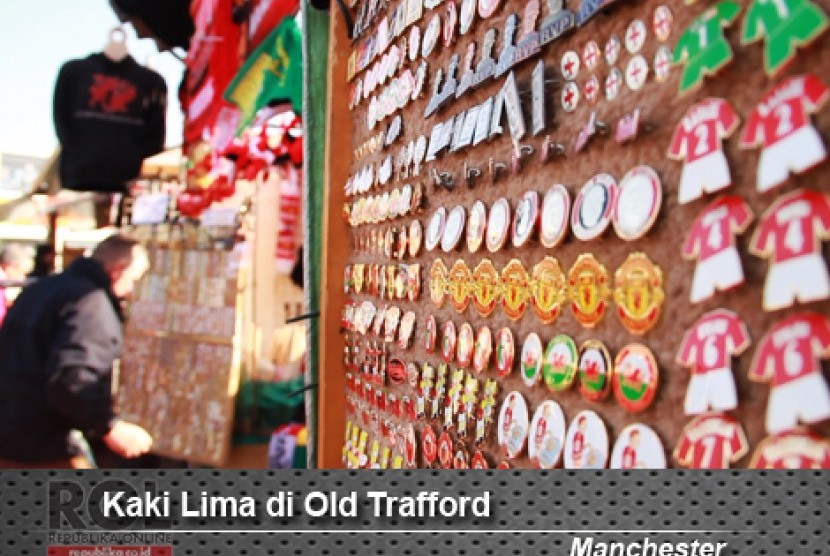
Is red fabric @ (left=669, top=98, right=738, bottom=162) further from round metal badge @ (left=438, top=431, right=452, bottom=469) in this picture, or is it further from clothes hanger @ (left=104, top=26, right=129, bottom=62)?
clothes hanger @ (left=104, top=26, right=129, bottom=62)

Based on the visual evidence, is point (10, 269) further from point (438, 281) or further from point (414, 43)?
point (414, 43)

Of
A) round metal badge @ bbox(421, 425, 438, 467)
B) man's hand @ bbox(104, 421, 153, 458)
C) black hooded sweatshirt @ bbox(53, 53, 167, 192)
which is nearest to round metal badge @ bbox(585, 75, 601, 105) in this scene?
round metal badge @ bbox(421, 425, 438, 467)

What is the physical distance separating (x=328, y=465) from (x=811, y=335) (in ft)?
5.23

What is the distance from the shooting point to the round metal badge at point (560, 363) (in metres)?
0.82

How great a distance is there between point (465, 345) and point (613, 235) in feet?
1.37

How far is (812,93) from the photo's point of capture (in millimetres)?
528

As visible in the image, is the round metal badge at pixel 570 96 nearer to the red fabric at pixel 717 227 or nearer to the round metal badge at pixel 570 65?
the round metal badge at pixel 570 65

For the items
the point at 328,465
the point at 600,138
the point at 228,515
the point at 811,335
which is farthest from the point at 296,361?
the point at 811,335

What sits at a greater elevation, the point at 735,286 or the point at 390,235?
the point at 390,235

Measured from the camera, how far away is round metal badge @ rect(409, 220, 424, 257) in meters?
1.33

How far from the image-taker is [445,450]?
1.18 metres

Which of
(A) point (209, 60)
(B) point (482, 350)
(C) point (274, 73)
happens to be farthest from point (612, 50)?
(A) point (209, 60)

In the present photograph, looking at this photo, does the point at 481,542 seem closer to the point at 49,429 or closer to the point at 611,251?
the point at 611,251

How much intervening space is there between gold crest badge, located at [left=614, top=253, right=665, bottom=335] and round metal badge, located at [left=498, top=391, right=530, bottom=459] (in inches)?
9.9
